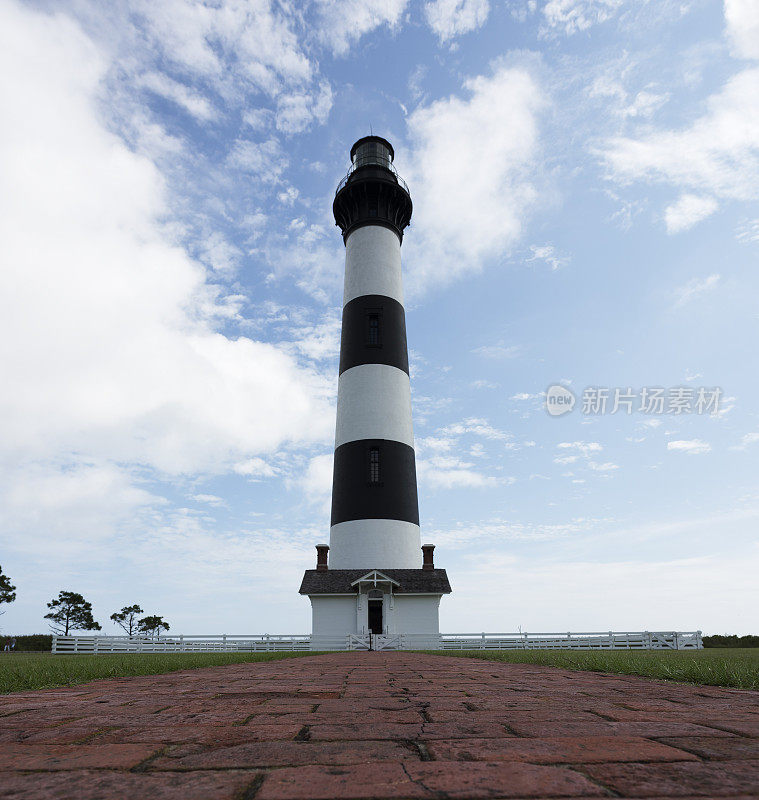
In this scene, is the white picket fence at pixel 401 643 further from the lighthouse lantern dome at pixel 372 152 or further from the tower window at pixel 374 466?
the lighthouse lantern dome at pixel 372 152

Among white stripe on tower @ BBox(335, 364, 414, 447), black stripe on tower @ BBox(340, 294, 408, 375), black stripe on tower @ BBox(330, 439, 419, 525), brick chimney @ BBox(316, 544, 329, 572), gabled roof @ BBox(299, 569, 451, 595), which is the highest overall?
black stripe on tower @ BBox(340, 294, 408, 375)

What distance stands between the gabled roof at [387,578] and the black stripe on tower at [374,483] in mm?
2024

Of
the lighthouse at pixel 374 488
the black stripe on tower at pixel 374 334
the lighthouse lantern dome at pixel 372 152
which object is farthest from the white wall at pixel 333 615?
the lighthouse lantern dome at pixel 372 152

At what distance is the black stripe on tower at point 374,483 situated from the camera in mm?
22516

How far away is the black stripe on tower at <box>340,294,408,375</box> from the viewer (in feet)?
81.5

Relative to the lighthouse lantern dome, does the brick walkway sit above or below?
below

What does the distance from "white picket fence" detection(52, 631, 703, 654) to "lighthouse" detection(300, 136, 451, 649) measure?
0.48 ft

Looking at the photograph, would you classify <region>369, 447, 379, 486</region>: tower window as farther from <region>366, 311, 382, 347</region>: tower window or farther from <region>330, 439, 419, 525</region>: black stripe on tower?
<region>366, 311, 382, 347</region>: tower window

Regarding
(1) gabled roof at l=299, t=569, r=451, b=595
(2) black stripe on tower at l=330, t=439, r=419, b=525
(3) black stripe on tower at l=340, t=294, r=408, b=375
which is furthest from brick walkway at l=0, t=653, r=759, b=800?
(3) black stripe on tower at l=340, t=294, r=408, b=375

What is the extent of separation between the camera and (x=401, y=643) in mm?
20531

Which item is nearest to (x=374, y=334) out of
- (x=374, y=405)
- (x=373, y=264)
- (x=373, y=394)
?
(x=373, y=394)

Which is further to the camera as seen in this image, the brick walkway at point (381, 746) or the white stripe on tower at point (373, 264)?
the white stripe on tower at point (373, 264)

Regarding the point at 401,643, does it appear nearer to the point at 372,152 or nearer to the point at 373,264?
the point at 373,264

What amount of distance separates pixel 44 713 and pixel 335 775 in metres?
2.73
